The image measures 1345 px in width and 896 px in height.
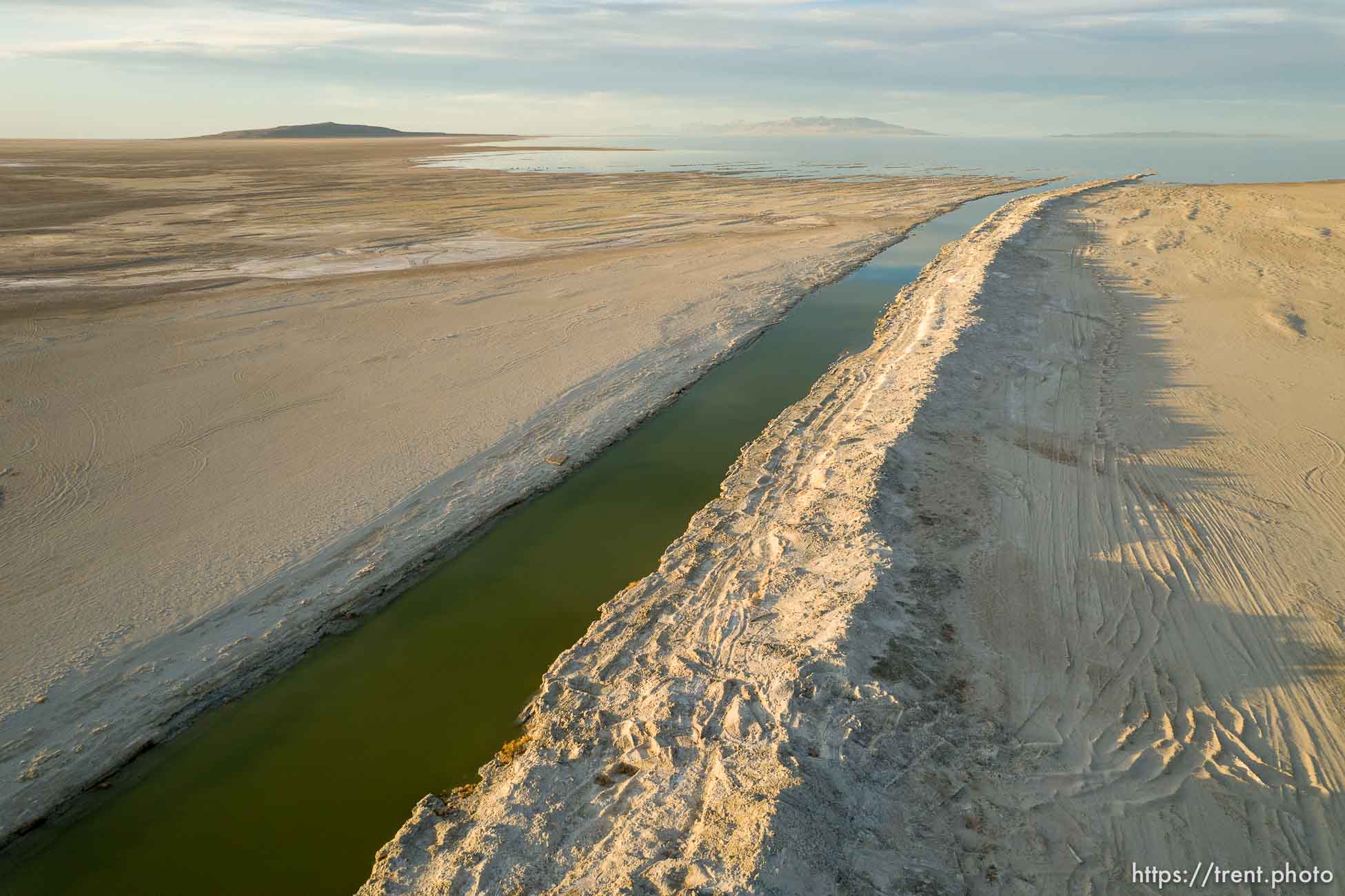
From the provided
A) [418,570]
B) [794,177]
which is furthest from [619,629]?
[794,177]

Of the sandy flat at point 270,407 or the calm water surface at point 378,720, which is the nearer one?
the calm water surface at point 378,720

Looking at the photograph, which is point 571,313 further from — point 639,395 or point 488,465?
point 488,465

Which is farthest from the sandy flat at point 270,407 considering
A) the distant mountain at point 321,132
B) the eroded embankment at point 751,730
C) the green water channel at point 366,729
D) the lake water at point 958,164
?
the distant mountain at point 321,132

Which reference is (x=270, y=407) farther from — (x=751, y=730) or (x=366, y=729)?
(x=751, y=730)

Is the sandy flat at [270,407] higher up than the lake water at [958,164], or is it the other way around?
the lake water at [958,164]

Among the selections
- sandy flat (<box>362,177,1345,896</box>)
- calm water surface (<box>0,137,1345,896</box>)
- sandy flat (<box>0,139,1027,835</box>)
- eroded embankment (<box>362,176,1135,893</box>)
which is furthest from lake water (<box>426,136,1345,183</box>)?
→ eroded embankment (<box>362,176,1135,893</box>)

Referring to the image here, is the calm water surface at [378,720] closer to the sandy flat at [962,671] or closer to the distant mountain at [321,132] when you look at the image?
the sandy flat at [962,671]

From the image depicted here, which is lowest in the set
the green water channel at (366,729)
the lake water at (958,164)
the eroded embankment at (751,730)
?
the green water channel at (366,729)
